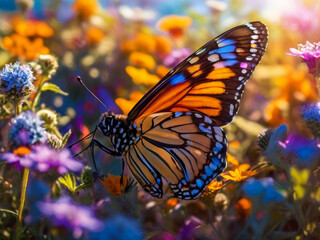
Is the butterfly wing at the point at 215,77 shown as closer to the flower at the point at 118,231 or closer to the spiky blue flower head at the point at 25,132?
the spiky blue flower head at the point at 25,132

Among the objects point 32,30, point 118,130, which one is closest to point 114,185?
point 118,130

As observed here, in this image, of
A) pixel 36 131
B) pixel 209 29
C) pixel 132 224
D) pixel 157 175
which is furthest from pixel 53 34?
pixel 132 224

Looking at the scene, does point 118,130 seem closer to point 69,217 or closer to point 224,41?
point 224,41

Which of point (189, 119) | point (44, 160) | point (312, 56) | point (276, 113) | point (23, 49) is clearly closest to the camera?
point (44, 160)

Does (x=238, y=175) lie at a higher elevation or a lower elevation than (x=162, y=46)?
lower

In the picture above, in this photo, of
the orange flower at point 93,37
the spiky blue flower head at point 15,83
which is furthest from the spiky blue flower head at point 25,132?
the orange flower at point 93,37

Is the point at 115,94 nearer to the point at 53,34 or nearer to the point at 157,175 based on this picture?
the point at 53,34

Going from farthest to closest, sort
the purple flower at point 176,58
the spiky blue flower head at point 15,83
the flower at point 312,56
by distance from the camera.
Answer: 1. the purple flower at point 176,58
2. the flower at point 312,56
3. the spiky blue flower head at point 15,83

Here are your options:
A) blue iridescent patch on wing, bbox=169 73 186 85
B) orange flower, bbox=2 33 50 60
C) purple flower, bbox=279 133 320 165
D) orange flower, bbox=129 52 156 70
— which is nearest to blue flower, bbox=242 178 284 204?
purple flower, bbox=279 133 320 165
